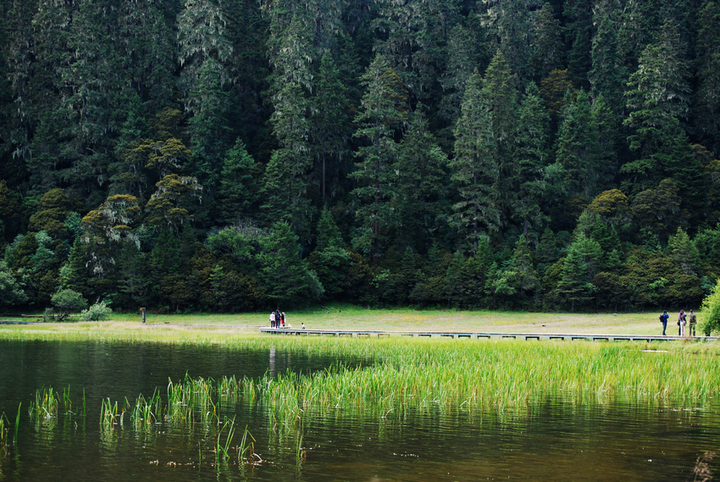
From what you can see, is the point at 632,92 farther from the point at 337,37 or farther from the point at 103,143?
the point at 103,143

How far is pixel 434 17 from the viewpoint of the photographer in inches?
3501

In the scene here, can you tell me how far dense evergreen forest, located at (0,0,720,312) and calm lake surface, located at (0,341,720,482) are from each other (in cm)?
4325

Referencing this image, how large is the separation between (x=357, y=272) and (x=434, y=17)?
135 ft

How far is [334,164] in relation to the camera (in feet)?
259

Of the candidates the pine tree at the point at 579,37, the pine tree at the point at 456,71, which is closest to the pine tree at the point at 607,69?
the pine tree at the point at 579,37

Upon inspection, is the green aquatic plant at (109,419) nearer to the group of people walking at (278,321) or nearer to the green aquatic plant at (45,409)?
the green aquatic plant at (45,409)

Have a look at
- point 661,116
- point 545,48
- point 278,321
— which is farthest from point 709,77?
point 278,321

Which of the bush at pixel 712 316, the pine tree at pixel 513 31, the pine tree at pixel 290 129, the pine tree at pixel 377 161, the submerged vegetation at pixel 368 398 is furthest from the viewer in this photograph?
the pine tree at pixel 513 31

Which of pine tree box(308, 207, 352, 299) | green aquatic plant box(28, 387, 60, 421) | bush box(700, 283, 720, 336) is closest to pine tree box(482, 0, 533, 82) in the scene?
pine tree box(308, 207, 352, 299)

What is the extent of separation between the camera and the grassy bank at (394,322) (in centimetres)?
→ 4684

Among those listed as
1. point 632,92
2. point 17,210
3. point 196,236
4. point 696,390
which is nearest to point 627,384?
point 696,390

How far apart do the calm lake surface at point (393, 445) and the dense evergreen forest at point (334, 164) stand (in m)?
43.3

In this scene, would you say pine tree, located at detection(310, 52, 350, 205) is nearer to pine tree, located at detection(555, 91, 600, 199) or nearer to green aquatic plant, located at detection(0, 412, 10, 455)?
pine tree, located at detection(555, 91, 600, 199)

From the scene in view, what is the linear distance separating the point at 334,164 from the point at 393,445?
66.2 metres
